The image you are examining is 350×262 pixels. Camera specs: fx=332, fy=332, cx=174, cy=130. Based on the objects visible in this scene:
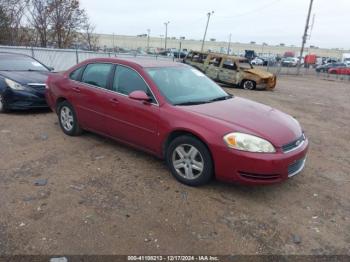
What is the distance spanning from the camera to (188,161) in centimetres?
409

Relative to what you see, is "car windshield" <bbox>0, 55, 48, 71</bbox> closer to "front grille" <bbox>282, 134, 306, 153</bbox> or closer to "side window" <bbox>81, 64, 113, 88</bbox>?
"side window" <bbox>81, 64, 113, 88</bbox>

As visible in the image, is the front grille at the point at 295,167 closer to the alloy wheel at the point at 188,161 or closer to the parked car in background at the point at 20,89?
the alloy wheel at the point at 188,161

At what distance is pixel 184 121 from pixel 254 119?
0.88 m

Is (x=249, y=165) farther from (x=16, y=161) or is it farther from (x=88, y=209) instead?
(x=16, y=161)

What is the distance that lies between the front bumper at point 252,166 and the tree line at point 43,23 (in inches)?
929

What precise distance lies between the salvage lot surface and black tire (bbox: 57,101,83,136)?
0.44m

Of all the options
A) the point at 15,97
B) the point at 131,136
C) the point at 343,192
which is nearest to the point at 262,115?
the point at 343,192

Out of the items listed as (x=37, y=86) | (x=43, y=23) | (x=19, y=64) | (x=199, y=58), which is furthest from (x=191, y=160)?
(x=43, y=23)

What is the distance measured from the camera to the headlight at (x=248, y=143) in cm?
368

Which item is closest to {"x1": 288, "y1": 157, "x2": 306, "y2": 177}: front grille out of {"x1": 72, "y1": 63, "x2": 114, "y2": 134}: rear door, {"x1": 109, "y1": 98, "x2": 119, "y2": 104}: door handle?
{"x1": 109, "y1": 98, "x2": 119, "y2": 104}: door handle

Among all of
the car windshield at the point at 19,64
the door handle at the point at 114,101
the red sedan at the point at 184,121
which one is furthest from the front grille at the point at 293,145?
the car windshield at the point at 19,64

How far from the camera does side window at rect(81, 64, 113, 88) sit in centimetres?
511

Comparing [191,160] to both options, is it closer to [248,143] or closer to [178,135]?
[178,135]

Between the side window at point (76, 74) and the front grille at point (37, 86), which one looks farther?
the front grille at point (37, 86)
